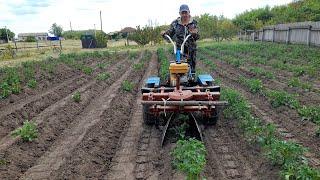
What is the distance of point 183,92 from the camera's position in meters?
7.38

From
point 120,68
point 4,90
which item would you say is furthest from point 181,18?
point 120,68

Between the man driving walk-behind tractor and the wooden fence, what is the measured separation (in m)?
17.1

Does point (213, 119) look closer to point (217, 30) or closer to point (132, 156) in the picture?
point (132, 156)

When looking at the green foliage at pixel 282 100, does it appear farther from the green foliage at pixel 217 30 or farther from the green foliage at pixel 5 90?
Result: the green foliage at pixel 217 30

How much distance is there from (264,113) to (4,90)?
785cm

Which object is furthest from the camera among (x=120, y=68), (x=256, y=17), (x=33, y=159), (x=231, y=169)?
(x=256, y=17)

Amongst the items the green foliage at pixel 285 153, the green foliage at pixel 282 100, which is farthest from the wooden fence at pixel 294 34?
the green foliage at pixel 285 153

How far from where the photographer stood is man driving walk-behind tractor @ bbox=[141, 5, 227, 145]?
7.23 m

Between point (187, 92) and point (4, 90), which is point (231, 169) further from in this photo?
point (4, 90)

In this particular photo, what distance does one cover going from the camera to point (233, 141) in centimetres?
738

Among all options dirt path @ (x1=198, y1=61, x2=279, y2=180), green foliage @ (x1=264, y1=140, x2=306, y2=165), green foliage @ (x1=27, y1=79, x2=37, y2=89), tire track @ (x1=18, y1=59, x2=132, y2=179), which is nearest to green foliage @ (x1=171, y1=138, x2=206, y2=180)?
dirt path @ (x1=198, y1=61, x2=279, y2=180)

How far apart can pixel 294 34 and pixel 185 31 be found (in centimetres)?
2146

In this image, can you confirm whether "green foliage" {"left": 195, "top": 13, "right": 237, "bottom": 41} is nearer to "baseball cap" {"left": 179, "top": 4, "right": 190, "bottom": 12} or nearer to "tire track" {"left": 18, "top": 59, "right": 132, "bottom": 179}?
"tire track" {"left": 18, "top": 59, "right": 132, "bottom": 179}

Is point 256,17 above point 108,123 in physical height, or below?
above
